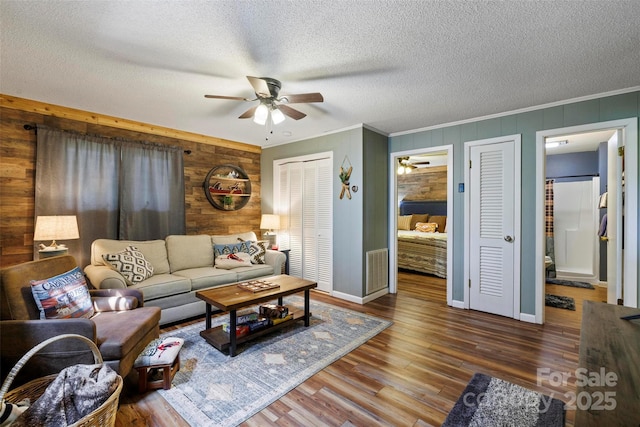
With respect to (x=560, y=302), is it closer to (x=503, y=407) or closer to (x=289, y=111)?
(x=503, y=407)

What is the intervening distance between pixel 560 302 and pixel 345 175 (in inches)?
136

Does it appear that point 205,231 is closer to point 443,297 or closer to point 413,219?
point 443,297

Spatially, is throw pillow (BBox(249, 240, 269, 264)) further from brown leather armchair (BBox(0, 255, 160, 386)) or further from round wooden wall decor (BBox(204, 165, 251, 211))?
brown leather armchair (BBox(0, 255, 160, 386))

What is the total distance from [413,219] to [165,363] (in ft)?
20.8

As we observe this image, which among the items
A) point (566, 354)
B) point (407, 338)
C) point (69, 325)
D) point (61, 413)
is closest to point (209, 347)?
point (69, 325)

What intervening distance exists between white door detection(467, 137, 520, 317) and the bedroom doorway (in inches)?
11.1

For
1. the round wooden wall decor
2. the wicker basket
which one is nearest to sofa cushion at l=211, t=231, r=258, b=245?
the round wooden wall decor

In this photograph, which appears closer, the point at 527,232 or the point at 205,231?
the point at 527,232

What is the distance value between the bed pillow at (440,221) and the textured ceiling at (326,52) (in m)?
3.82

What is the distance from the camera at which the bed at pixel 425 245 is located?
18.2 feet

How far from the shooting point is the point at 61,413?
51.7 inches

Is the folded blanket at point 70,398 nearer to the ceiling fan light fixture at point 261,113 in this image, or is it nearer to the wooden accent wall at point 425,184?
the ceiling fan light fixture at point 261,113

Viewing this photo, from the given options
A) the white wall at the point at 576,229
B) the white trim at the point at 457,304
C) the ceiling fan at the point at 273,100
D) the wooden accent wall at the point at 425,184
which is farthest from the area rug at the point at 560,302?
the ceiling fan at the point at 273,100

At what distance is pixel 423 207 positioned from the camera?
7.58m
